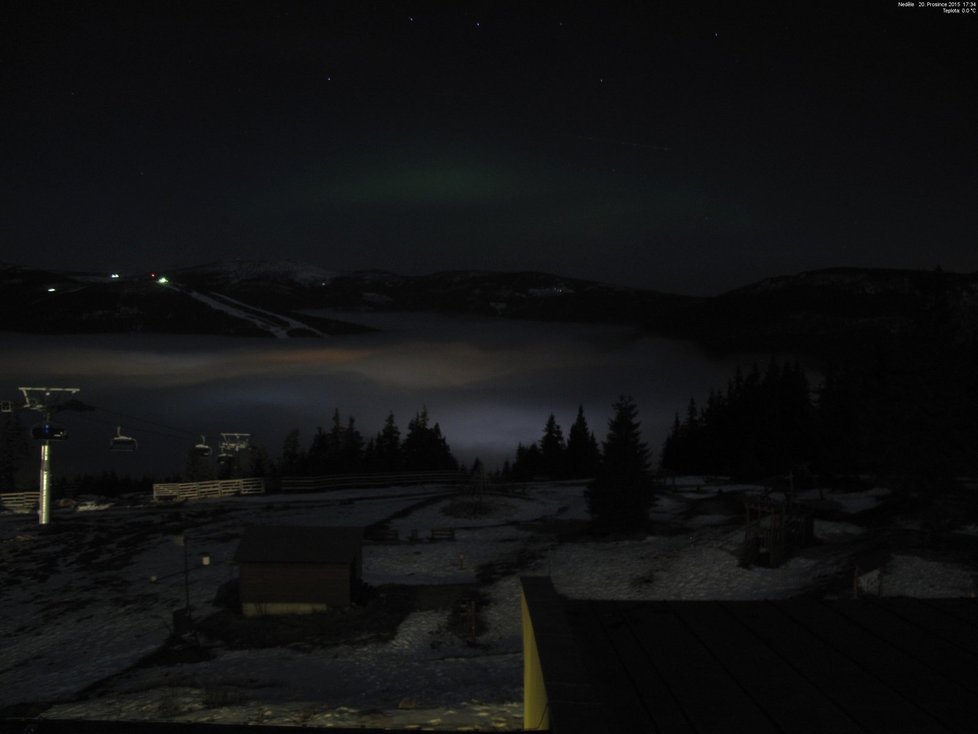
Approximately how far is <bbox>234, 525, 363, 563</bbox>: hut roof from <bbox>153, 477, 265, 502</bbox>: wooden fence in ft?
110

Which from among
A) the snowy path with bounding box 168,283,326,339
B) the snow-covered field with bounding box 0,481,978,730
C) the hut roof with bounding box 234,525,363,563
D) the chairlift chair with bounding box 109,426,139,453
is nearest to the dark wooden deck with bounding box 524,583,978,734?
the snow-covered field with bounding box 0,481,978,730

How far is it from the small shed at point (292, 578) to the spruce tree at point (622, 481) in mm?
15933

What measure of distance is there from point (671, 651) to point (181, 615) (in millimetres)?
24323

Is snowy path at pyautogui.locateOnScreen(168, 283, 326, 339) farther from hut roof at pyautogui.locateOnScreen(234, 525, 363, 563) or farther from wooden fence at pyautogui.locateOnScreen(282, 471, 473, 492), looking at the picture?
hut roof at pyautogui.locateOnScreen(234, 525, 363, 563)

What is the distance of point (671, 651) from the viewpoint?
548 cm

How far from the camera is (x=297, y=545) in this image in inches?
1138

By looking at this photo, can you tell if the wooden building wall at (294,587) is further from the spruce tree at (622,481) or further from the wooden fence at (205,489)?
the wooden fence at (205,489)

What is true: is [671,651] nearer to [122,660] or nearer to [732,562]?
[122,660]

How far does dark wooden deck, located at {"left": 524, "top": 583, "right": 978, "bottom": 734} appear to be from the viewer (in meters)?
4.22

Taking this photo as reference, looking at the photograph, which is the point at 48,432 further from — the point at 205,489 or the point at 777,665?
the point at 777,665

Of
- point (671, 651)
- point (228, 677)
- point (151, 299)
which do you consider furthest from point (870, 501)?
point (151, 299)

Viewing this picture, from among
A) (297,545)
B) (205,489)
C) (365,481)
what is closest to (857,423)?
(297,545)

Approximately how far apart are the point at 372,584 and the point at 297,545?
4793 millimetres

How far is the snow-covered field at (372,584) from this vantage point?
62.1 feet
